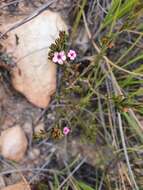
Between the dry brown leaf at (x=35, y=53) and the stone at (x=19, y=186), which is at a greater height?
the dry brown leaf at (x=35, y=53)

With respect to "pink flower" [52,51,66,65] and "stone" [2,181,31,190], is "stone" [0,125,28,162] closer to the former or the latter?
"stone" [2,181,31,190]

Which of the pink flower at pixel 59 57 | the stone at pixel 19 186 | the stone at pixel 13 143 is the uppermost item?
the pink flower at pixel 59 57

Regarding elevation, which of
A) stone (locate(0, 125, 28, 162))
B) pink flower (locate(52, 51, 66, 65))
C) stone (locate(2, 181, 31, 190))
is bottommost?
stone (locate(2, 181, 31, 190))

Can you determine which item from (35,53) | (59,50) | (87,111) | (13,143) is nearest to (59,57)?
(59,50)

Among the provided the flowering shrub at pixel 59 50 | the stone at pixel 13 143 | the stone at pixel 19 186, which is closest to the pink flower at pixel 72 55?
the flowering shrub at pixel 59 50

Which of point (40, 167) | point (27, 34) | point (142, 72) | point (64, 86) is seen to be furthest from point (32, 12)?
point (40, 167)

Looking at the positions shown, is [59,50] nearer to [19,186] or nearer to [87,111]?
[87,111]

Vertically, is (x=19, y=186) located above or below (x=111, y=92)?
below

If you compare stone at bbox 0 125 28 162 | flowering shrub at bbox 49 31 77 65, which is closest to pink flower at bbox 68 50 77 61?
flowering shrub at bbox 49 31 77 65

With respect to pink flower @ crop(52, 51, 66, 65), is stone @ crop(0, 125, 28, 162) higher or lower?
lower

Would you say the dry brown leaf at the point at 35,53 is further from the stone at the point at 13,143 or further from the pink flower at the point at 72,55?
the stone at the point at 13,143
